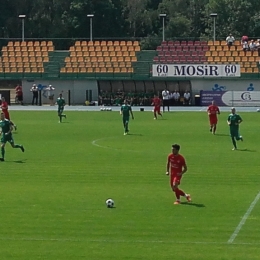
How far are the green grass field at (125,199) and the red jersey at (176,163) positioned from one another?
86 centimetres

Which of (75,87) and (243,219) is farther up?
(75,87)

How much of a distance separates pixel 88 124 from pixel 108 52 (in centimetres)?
2269

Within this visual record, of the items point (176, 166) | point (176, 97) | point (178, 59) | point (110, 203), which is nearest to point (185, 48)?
point (178, 59)

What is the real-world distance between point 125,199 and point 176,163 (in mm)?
1941

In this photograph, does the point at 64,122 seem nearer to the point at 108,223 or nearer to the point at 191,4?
the point at 108,223

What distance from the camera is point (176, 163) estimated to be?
1900cm

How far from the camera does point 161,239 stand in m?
15.7

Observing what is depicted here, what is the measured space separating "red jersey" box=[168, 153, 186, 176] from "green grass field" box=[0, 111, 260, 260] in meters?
0.86

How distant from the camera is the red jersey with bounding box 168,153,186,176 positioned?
62.2 feet

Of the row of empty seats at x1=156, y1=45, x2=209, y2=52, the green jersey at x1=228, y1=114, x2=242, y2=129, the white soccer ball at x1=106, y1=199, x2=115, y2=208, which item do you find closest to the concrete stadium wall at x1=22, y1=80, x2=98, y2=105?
the row of empty seats at x1=156, y1=45, x2=209, y2=52

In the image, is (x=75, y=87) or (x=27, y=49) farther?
(x=27, y=49)

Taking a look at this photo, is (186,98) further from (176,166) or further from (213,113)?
(176,166)

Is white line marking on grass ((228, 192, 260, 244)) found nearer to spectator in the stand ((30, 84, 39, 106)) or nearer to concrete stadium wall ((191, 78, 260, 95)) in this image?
concrete stadium wall ((191, 78, 260, 95))

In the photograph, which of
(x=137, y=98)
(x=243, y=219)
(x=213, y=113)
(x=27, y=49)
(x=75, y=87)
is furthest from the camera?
(x=27, y=49)
